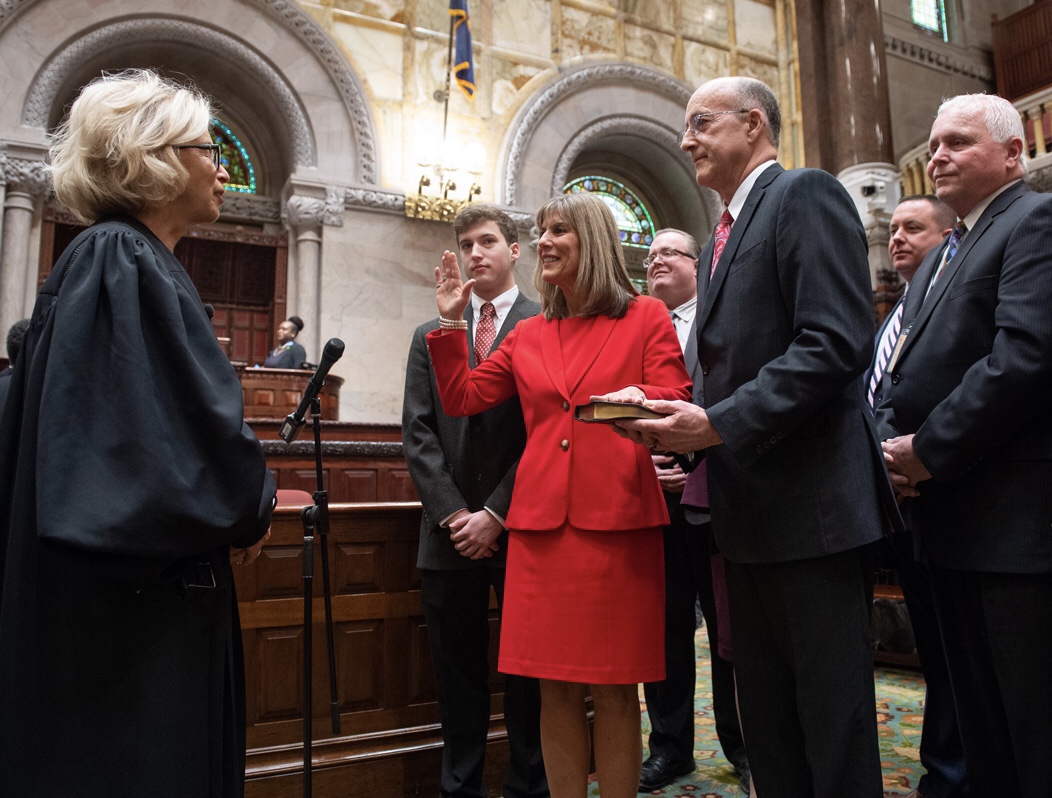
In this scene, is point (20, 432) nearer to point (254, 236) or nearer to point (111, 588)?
point (111, 588)

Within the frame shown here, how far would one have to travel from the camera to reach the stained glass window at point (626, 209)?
12.6 metres

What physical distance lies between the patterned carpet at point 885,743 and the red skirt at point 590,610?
939mm

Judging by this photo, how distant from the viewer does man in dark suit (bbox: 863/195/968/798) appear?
251 centimetres

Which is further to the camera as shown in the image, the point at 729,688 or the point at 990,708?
the point at 729,688

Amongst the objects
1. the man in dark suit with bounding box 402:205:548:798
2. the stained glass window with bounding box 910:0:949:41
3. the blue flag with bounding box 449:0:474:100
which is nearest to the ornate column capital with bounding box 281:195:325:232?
the blue flag with bounding box 449:0:474:100

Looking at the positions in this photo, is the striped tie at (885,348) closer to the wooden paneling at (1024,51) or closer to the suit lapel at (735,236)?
the suit lapel at (735,236)

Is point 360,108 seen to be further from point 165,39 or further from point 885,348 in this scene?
point 885,348

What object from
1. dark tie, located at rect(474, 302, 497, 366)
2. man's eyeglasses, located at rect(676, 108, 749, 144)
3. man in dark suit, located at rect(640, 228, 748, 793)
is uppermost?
man's eyeglasses, located at rect(676, 108, 749, 144)

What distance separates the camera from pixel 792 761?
1746 mm

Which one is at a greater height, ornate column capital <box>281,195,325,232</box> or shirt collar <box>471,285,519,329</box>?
ornate column capital <box>281,195,325,232</box>

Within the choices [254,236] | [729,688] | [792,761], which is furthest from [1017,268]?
[254,236]

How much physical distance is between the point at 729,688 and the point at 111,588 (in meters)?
2.19

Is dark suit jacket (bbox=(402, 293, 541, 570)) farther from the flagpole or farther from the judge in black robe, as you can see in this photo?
the flagpole

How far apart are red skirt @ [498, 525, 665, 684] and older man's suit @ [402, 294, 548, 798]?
1.53ft
